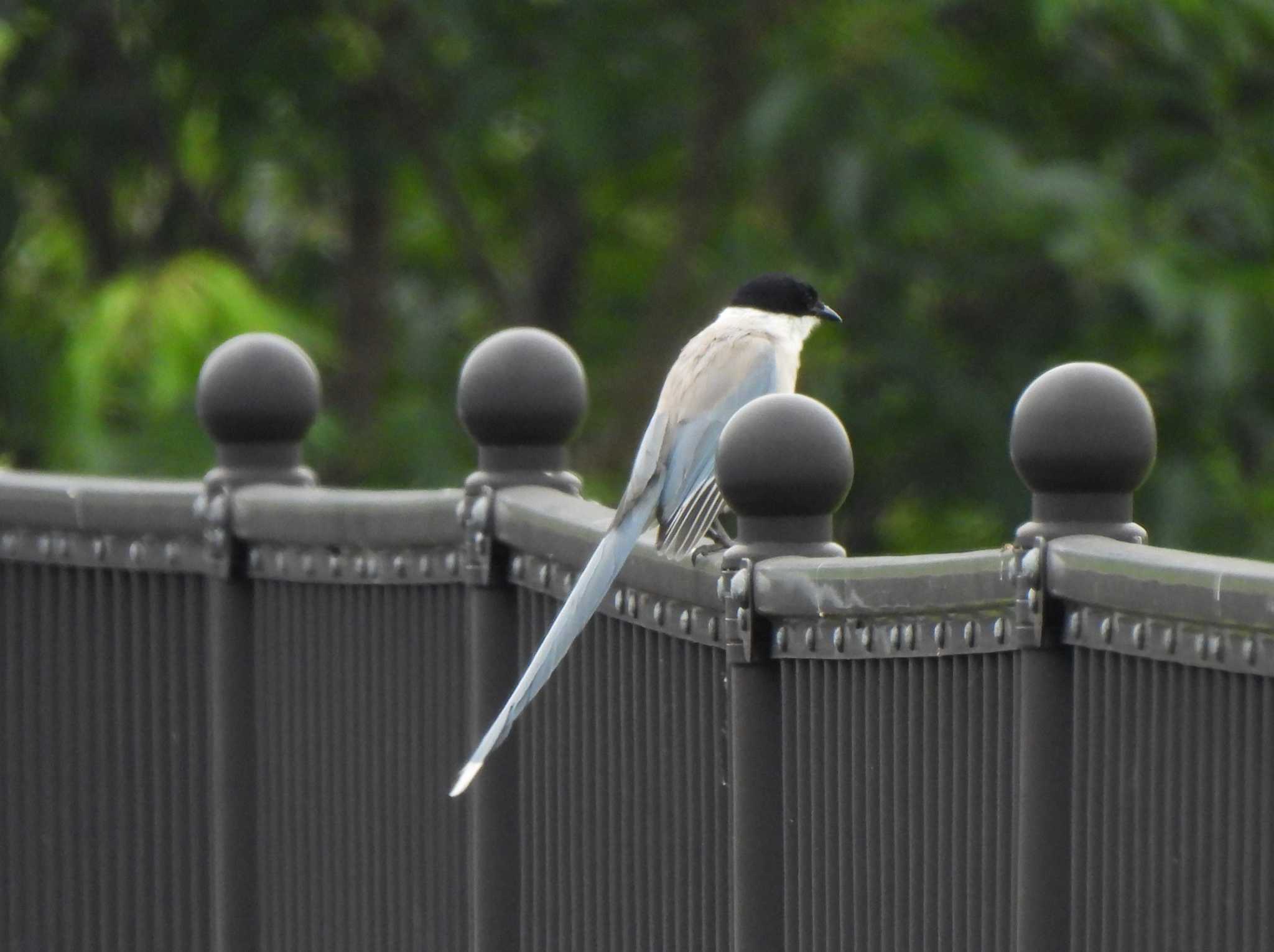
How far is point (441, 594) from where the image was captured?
3.80 m

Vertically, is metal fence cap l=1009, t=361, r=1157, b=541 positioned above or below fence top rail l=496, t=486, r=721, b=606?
above

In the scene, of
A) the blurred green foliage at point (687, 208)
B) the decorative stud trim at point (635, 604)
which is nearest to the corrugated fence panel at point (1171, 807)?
the decorative stud trim at point (635, 604)

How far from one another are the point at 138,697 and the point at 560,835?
123 centimetres

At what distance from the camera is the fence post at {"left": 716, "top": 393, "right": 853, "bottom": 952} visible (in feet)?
9.24

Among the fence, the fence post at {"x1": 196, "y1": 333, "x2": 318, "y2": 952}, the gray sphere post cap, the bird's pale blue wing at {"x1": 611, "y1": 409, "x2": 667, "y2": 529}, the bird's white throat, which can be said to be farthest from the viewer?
the bird's white throat

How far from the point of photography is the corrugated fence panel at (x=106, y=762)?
4.27 metres

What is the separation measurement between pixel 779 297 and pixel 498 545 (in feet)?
7.49

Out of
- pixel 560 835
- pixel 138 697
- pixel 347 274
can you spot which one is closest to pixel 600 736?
pixel 560 835

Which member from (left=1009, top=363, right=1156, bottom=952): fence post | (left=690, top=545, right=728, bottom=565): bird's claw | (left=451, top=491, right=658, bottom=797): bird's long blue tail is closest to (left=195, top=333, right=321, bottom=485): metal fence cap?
(left=690, top=545, right=728, bottom=565): bird's claw

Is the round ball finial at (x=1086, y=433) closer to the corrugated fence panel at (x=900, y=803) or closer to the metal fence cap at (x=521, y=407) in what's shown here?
the corrugated fence panel at (x=900, y=803)

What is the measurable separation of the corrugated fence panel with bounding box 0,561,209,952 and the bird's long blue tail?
3.96 feet

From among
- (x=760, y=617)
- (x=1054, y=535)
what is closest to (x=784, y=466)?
(x=760, y=617)

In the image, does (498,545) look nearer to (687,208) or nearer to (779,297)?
(779,297)

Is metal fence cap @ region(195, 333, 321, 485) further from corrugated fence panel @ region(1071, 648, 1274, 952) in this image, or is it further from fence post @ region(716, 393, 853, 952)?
corrugated fence panel @ region(1071, 648, 1274, 952)
